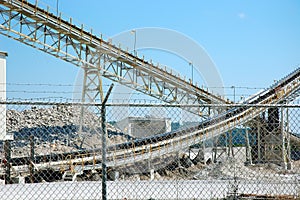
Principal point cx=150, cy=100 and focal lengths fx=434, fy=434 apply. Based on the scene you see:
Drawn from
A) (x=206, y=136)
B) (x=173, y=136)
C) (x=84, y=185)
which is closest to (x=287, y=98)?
(x=206, y=136)

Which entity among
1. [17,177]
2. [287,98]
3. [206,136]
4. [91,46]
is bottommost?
[17,177]

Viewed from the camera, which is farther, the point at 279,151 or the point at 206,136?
the point at 279,151

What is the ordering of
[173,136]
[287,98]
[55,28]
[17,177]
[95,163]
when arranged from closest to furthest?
[17,177] < [95,163] < [173,136] < [55,28] < [287,98]

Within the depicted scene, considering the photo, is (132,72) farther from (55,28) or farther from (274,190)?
(274,190)

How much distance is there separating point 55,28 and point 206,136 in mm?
8182

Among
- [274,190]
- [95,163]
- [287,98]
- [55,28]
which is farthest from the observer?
[287,98]

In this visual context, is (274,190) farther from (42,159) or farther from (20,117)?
(20,117)

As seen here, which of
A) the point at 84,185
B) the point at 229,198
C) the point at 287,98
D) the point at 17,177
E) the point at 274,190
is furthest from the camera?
the point at 287,98

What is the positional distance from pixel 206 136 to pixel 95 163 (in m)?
4.51

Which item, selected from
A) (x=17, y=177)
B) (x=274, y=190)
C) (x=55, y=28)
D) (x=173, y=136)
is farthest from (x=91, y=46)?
(x=274, y=190)

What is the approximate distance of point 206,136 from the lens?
55.6 feet

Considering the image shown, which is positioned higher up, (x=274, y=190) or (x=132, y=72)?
(x=132, y=72)

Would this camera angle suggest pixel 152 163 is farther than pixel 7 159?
Yes

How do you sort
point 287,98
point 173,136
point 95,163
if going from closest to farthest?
point 95,163, point 173,136, point 287,98
